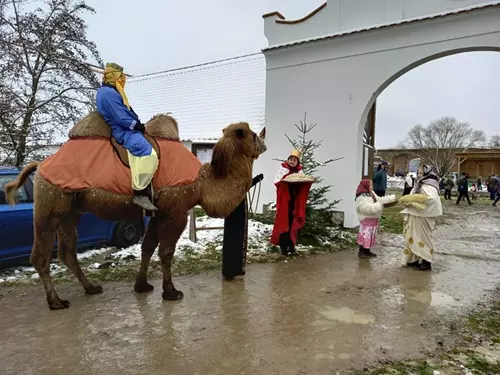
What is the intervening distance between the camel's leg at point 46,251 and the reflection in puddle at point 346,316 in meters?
2.90

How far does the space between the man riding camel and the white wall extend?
24.1 feet

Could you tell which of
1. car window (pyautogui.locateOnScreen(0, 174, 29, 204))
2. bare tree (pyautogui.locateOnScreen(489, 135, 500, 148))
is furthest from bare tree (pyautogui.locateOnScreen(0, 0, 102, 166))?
bare tree (pyautogui.locateOnScreen(489, 135, 500, 148))

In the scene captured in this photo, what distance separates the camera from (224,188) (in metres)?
4.50

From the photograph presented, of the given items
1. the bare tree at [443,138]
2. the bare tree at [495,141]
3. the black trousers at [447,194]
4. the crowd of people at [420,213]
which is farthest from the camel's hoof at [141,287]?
the bare tree at [495,141]

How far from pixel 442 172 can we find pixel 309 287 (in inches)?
1635

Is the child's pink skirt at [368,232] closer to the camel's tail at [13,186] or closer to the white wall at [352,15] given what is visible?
the white wall at [352,15]

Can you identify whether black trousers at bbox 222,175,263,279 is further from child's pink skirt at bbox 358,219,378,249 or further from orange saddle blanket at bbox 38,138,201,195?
child's pink skirt at bbox 358,219,378,249

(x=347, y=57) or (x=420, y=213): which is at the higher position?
(x=347, y=57)

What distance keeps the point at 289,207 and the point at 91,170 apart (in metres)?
4.08

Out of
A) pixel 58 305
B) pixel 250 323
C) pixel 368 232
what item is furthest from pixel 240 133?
pixel 368 232

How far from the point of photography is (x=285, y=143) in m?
10.7

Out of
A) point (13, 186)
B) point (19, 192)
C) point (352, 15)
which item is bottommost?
point (19, 192)

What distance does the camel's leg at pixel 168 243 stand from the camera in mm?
4434

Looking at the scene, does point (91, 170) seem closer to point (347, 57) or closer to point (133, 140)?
point (133, 140)
